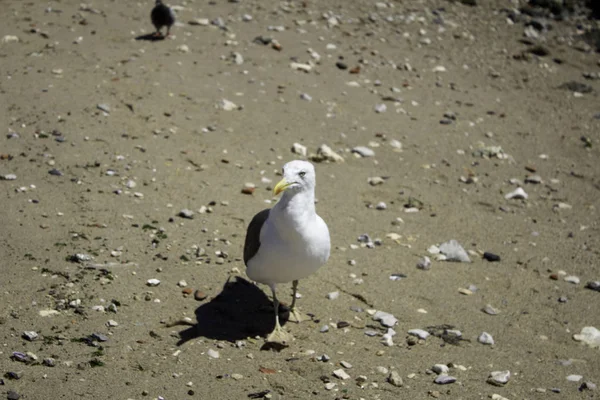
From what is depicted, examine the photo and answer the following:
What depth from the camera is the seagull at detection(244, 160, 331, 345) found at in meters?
5.28

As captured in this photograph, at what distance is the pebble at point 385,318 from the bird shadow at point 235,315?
0.74 meters

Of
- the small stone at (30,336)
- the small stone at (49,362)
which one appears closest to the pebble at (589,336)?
the small stone at (49,362)

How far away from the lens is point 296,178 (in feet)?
17.1

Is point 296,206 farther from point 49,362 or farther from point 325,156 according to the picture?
point 325,156

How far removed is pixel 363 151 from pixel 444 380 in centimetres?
399

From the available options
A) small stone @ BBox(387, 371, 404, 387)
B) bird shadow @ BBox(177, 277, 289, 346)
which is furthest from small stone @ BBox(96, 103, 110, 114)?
small stone @ BBox(387, 371, 404, 387)

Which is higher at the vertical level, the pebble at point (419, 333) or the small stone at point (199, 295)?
the pebble at point (419, 333)

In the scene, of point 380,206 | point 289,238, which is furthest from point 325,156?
point 289,238

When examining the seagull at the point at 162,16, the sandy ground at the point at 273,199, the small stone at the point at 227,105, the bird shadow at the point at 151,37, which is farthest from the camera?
the bird shadow at the point at 151,37

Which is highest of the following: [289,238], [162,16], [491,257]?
[289,238]

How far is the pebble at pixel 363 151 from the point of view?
8.86 meters

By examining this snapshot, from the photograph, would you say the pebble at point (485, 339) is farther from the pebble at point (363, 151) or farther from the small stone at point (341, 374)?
the pebble at point (363, 151)

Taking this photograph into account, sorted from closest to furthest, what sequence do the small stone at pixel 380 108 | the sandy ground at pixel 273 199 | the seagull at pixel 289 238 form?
the seagull at pixel 289 238 < the sandy ground at pixel 273 199 < the small stone at pixel 380 108

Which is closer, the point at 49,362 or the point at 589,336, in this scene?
the point at 49,362
